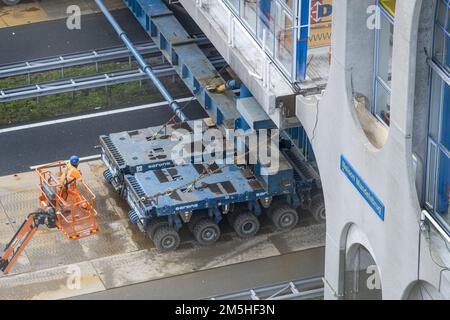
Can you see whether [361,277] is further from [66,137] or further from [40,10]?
[40,10]

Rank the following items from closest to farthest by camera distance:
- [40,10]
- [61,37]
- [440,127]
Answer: [440,127]
[61,37]
[40,10]

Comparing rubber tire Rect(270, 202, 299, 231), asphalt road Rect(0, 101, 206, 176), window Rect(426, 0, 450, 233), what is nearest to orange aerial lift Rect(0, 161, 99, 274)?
rubber tire Rect(270, 202, 299, 231)

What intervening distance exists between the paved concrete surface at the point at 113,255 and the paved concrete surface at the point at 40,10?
392 inches

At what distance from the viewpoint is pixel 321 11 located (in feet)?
80.5

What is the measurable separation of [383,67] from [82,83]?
12.7m

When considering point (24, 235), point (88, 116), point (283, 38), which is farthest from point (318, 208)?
point (88, 116)

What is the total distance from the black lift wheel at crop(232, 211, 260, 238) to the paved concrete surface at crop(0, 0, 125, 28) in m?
12.2

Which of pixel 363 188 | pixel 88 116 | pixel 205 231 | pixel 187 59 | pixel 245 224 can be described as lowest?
pixel 363 188

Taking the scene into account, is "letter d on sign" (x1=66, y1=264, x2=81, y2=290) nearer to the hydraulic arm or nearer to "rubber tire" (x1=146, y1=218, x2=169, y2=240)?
the hydraulic arm

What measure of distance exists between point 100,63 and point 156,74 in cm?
270

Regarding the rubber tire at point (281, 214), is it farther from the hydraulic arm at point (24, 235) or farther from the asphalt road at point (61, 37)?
the asphalt road at point (61, 37)

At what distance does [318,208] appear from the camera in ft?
94.3

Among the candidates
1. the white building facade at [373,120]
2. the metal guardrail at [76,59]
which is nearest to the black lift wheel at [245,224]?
the white building facade at [373,120]

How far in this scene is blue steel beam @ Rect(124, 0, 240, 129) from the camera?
29.5 metres
